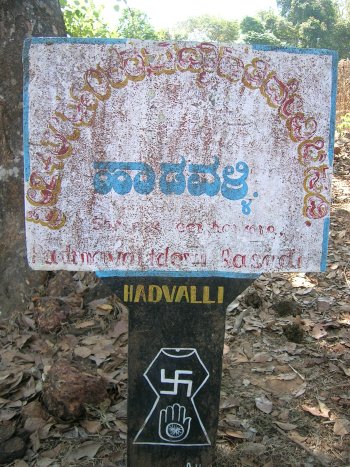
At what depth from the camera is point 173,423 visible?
1.99m

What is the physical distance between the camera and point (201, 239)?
1.80m

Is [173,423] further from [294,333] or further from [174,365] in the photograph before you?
[294,333]

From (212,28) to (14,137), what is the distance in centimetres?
4527

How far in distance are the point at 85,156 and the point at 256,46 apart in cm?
72

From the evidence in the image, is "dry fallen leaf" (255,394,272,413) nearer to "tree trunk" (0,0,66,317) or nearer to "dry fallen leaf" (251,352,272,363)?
→ "dry fallen leaf" (251,352,272,363)

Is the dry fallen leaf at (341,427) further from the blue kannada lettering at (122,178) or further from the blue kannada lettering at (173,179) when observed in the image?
the blue kannada lettering at (122,178)

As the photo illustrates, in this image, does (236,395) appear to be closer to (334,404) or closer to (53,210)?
(334,404)

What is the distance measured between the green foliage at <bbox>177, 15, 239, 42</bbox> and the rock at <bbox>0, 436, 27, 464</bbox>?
40.5 m

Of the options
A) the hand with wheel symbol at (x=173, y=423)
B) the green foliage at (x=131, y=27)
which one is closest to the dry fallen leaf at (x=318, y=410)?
the hand with wheel symbol at (x=173, y=423)

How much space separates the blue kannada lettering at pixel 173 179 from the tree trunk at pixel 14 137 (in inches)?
57.5

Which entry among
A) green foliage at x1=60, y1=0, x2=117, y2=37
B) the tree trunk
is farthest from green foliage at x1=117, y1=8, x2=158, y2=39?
the tree trunk

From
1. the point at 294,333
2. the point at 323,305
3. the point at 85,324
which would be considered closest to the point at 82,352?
the point at 85,324

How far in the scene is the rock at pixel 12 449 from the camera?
2.14 metres

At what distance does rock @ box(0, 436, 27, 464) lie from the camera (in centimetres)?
214
